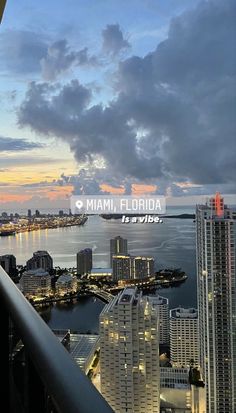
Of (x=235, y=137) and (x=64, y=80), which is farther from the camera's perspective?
(x=64, y=80)

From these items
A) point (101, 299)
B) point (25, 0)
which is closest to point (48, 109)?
point (25, 0)

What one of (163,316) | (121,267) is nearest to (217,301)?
(163,316)

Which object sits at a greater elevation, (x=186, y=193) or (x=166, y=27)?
(x=166, y=27)

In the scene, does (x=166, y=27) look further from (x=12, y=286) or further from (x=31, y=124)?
(x=12, y=286)

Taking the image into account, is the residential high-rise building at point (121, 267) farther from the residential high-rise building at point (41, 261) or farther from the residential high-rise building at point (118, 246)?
the residential high-rise building at point (41, 261)

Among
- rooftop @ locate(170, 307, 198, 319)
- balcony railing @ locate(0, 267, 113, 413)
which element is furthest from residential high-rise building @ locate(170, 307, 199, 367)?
balcony railing @ locate(0, 267, 113, 413)

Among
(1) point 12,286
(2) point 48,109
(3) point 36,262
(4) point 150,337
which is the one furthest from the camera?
(2) point 48,109
